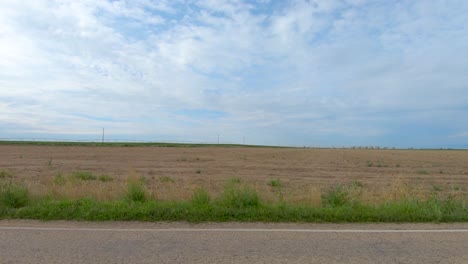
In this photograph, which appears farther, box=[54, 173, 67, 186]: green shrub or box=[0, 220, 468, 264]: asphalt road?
box=[54, 173, 67, 186]: green shrub

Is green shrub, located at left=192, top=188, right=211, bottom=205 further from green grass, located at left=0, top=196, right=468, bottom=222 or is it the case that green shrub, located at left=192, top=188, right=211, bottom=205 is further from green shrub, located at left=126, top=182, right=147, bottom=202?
green shrub, located at left=126, top=182, right=147, bottom=202

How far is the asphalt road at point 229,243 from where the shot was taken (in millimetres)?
4715

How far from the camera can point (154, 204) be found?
7.66 meters

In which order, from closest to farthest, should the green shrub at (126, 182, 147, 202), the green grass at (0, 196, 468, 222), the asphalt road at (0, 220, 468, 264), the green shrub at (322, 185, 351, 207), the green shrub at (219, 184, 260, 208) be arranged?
the asphalt road at (0, 220, 468, 264)
the green grass at (0, 196, 468, 222)
the green shrub at (219, 184, 260, 208)
the green shrub at (322, 185, 351, 207)
the green shrub at (126, 182, 147, 202)

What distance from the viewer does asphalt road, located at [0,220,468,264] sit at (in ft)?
15.5

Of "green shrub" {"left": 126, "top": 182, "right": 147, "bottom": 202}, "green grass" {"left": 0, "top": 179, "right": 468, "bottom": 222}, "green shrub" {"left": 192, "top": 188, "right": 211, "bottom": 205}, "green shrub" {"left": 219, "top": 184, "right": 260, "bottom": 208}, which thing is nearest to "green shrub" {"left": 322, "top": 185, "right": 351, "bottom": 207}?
"green grass" {"left": 0, "top": 179, "right": 468, "bottom": 222}

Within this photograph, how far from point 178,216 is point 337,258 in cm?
356

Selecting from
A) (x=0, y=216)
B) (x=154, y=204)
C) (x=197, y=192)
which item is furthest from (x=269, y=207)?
(x=0, y=216)

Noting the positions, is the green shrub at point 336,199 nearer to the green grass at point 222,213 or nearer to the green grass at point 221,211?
the green grass at point 221,211

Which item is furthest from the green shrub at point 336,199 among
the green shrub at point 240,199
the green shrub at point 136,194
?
the green shrub at point 136,194

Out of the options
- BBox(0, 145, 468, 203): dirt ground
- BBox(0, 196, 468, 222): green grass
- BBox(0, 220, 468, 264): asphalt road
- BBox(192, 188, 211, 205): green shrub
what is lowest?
BBox(0, 145, 468, 203): dirt ground

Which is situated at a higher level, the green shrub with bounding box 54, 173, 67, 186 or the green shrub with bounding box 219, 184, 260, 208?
the green shrub with bounding box 219, 184, 260, 208

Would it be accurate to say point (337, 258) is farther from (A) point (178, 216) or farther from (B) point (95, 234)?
(B) point (95, 234)

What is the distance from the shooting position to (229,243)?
17.5 ft
